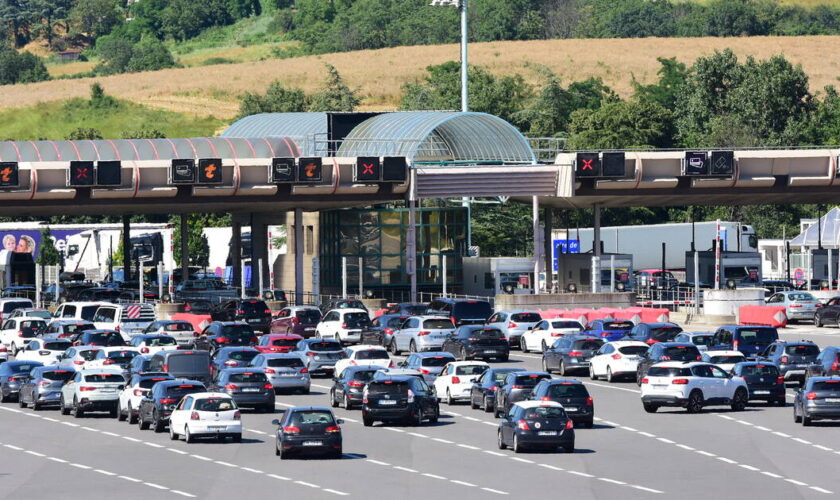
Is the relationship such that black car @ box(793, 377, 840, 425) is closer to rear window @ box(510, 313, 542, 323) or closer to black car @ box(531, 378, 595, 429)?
black car @ box(531, 378, 595, 429)

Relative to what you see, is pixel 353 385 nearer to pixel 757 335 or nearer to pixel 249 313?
pixel 757 335

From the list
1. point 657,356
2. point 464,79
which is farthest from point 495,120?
point 657,356

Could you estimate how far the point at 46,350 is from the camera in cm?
5853

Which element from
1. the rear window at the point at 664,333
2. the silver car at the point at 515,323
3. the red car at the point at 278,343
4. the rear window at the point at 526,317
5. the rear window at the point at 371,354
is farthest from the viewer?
the rear window at the point at 526,317

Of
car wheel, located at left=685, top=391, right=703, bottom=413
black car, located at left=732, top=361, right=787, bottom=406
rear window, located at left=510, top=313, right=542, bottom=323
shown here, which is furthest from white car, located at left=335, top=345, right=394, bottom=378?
rear window, located at left=510, top=313, right=542, bottom=323

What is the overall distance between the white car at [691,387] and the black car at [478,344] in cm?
1281

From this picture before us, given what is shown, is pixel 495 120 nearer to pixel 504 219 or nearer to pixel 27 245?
pixel 504 219

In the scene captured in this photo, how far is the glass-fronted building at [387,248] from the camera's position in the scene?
93438 mm

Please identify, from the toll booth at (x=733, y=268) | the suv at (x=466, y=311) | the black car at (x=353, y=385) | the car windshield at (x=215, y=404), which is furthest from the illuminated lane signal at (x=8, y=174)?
the car windshield at (x=215, y=404)

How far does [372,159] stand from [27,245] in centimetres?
4357

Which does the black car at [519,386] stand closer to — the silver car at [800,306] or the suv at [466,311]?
the suv at [466,311]

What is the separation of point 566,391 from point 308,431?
7.87 meters

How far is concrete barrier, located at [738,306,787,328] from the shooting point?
233 ft

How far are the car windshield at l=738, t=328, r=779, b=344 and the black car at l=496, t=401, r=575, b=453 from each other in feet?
59.8
